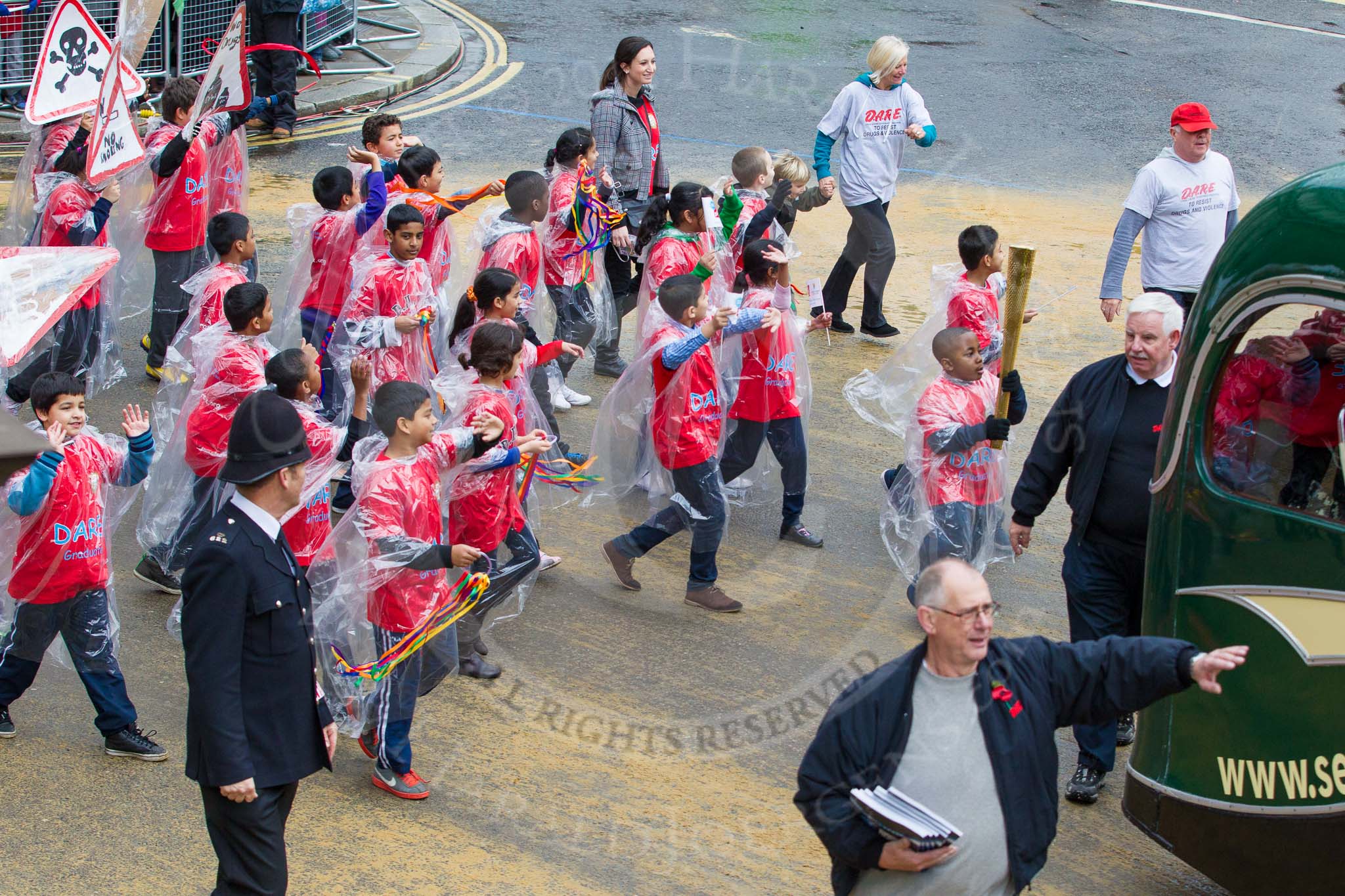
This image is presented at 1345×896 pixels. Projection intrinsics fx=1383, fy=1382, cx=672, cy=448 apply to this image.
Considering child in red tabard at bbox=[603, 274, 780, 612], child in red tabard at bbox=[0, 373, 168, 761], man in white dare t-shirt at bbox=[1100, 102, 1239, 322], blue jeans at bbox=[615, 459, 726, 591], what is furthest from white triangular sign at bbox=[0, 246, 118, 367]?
man in white dare t-shirt at bbox=[1100, 102, 1239, 322]

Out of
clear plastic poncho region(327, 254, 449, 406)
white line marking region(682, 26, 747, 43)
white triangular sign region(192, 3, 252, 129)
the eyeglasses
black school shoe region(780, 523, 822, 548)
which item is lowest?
black school shoe region(780, 523, 822, 548)

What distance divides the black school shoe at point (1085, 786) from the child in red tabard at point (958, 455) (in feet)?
4.24

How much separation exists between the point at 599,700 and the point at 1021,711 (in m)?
2.43

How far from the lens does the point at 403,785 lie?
194 inches

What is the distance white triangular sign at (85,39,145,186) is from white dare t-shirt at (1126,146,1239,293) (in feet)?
17.3

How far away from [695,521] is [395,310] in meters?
1.84

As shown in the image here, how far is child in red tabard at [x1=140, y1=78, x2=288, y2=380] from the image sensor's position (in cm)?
805

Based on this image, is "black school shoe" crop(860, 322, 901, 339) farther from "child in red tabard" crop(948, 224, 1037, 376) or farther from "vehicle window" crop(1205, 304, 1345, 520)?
"vehicle window" crop(1205, 304, 1345, 520)

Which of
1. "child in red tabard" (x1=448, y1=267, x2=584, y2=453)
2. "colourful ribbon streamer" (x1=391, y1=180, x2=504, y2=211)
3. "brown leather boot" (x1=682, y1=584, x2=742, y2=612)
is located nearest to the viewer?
"child in red tabard" (x1=448, y1=267, x2=584, y2=453)

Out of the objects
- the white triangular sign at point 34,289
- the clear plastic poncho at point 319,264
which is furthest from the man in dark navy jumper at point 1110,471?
the clear plastic poncho at point 319,264

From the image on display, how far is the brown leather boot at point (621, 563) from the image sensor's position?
6.41 metres

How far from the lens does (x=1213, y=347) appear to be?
13.9 ft

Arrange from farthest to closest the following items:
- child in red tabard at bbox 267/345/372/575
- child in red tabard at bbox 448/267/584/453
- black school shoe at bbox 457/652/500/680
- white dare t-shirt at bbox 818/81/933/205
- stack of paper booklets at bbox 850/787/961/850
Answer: white dare t-shirt at bbox 818/81/933/205, child in red tabard at bbox 448/267/584/453, black school shoe at bbox 457/652/500/680, child in red tabard at bbox 267/345/372/575, stack of paper booklets at bbox 850/787/961/850

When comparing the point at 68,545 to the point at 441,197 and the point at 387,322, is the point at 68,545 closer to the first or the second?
the point at 387,322
